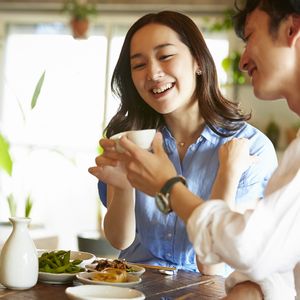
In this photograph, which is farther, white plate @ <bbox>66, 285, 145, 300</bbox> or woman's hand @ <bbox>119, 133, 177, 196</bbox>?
white plate @ <bbox>66, 285, 145, 300</bbox>

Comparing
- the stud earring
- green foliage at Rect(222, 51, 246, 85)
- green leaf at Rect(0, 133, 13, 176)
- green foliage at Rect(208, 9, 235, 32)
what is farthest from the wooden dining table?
green foliage at Rect(208, 9, 235, 32)

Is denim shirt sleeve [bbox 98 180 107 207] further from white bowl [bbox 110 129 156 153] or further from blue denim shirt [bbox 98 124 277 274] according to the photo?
white bowl [bbox 110 129 156 153]

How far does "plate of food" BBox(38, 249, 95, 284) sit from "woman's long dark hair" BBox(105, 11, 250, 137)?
644mm

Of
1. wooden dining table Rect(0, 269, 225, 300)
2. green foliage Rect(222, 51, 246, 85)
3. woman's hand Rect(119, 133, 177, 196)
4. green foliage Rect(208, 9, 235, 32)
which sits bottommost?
wooden dining table Rect(0, 269, 225, 300)

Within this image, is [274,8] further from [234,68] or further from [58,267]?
[234,68]

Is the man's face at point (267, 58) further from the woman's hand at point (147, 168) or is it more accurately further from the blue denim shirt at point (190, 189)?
the blue denim shirt at point (190, 189)

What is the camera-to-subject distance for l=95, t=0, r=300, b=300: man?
46.4 inches

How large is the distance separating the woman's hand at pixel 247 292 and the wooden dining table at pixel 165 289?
35 centimetres

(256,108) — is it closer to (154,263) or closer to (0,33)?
(0,33)

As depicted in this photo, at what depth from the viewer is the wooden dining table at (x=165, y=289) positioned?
64.7 inches

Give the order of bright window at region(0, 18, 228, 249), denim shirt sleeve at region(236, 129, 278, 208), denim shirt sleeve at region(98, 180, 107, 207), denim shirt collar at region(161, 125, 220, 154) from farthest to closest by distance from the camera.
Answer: bright window at region(0, 18, 228, 249), denim shirt sleeve at region(98, 180, 107, 207), denim shirt collar at region(161, 125, 220, 154), denim shirt sleeve at region(236, 129, 278, 208)

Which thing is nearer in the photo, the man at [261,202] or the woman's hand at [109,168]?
the man at [261,202]

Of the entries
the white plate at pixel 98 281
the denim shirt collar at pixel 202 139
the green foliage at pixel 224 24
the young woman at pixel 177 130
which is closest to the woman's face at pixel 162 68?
the young woman at pixel 177 130

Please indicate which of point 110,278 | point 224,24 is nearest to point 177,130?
point 110,278
